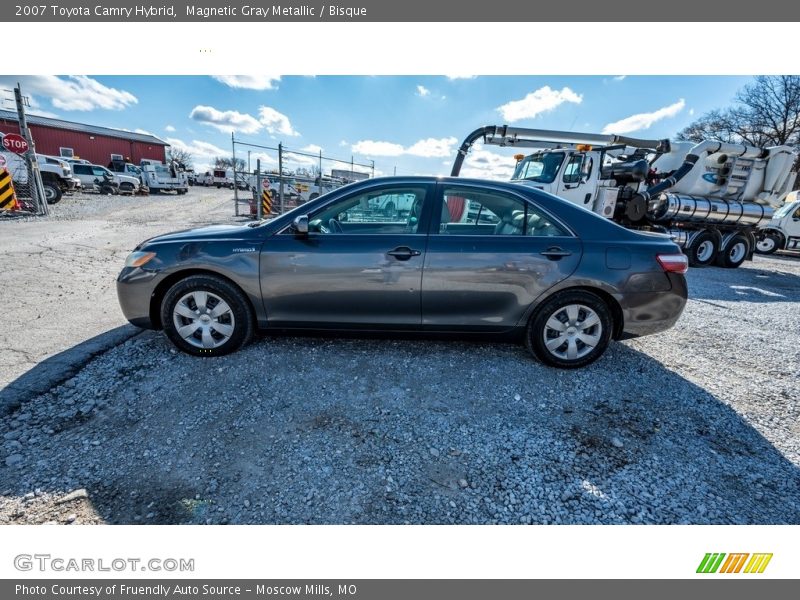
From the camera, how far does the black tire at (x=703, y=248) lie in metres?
10.3

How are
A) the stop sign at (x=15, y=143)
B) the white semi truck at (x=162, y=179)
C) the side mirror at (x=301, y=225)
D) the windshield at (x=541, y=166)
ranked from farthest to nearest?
1. the white semi truck at (x=162, y=179)
2. the stop sign at (x=15, y=143)
3. the windshield at (x=541, y=166)
4. the side mirror at (x=301, y=225)

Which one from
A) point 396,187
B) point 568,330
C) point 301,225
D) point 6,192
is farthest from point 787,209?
point 6,192

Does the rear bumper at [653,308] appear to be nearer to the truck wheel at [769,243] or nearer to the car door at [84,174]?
the truck wheel at [769,243]

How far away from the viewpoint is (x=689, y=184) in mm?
10125

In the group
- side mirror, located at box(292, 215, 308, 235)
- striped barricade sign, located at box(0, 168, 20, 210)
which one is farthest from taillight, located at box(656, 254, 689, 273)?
striped barricade sign, located at box(0, 168, 20, 210)

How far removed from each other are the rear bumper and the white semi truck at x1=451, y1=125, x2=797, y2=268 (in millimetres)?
6531

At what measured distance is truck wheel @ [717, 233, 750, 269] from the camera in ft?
34.3

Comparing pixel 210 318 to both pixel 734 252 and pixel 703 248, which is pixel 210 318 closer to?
pixel 703 248

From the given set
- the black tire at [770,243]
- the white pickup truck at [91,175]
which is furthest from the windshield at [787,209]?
the white pickup truck at [91,175]

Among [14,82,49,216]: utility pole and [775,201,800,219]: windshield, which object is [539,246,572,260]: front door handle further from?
[775,201,800,219]: windshield

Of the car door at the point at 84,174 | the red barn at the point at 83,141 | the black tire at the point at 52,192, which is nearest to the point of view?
the black tire at the point at 52,192

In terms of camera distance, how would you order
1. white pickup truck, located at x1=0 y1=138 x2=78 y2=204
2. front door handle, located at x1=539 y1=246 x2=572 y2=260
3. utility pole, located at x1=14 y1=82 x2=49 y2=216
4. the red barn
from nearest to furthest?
front door handle, located at x1=539 y1=246 x2=572 y2=260 < utility pole, located at x1=14 y1=82 x2=49 y2=216 < white pickup truck, located at x1=0 y1=138 x2=78 y2=204 < the red barn

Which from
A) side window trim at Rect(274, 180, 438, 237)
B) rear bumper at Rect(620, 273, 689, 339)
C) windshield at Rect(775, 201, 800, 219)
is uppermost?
windshield at Rect(775, 201, 800, 219)

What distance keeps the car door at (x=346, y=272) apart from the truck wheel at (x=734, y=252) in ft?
37.7
